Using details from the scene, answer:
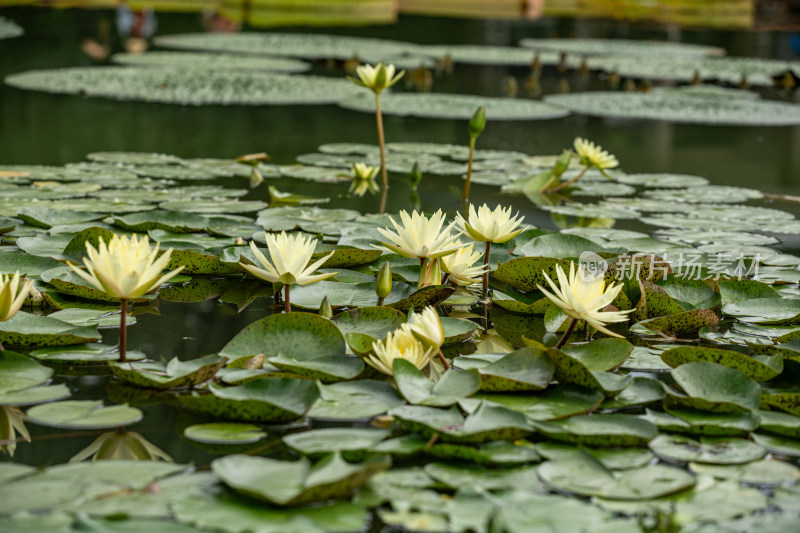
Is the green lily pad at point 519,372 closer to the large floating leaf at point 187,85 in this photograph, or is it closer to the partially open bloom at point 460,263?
the partially open bloom at point 460,263

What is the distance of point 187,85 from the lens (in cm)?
514

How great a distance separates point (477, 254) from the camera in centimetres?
178

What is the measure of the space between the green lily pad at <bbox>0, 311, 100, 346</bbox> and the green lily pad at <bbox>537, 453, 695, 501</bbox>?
0.78 m

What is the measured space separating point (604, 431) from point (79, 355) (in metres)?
0.80

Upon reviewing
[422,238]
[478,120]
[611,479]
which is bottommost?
[611,479]

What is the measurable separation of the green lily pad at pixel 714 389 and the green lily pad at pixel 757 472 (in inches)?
4.8

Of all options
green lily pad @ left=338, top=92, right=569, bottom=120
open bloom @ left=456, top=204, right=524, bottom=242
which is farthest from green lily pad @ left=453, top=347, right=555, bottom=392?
green lily pad @ left=338, top=92, right=569, bottom=120

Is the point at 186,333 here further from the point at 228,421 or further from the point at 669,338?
the point at 669,338

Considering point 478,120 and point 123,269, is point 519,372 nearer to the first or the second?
point 123,269

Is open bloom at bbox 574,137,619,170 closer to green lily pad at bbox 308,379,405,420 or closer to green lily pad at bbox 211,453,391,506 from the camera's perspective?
green lily pad at bbox 308,379,405,420

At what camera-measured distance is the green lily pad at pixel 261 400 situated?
4.13ft

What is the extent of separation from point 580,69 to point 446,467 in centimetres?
631

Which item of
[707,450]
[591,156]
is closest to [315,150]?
[591,156]

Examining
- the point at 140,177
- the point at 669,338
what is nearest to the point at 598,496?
the point at 669,338
